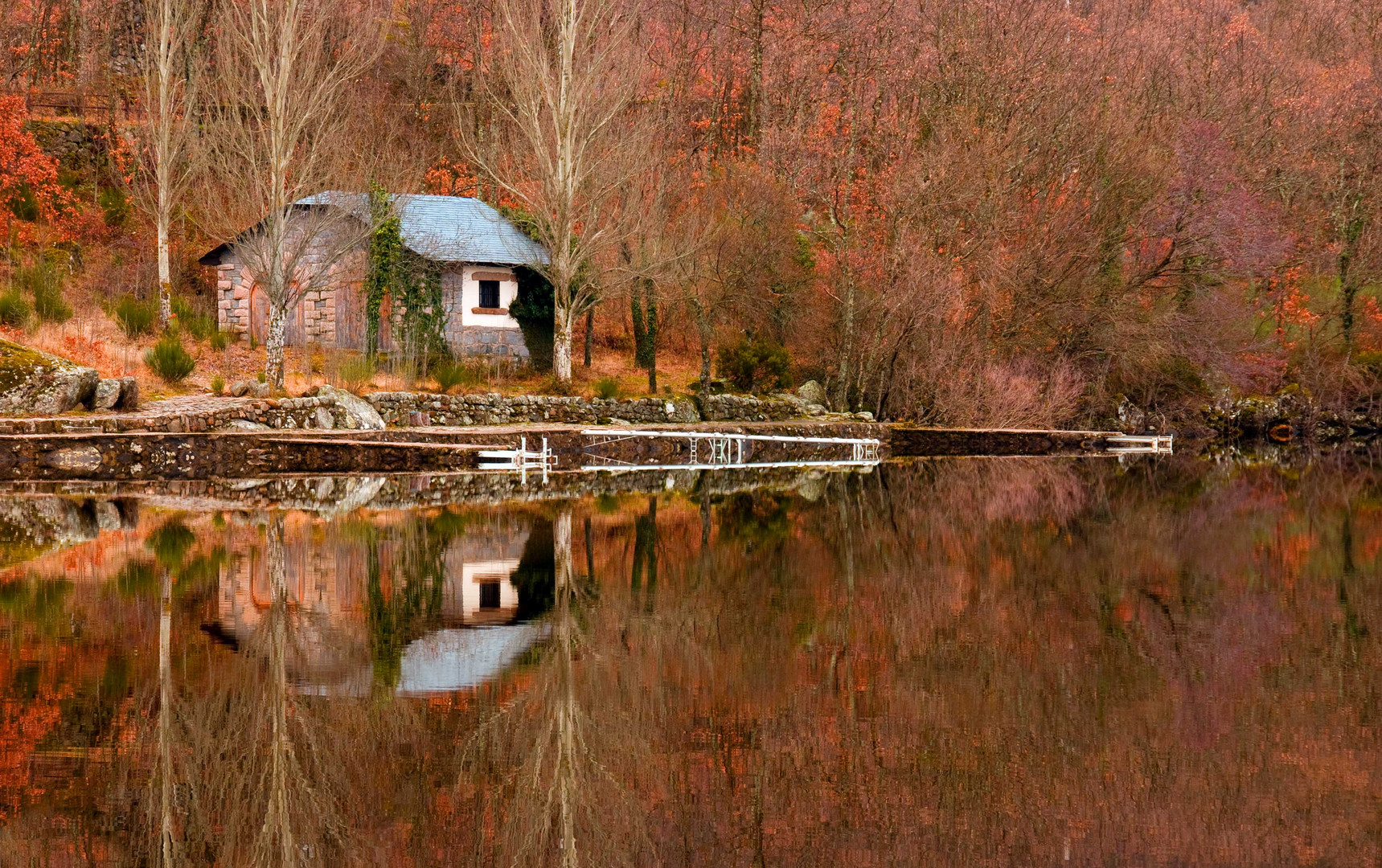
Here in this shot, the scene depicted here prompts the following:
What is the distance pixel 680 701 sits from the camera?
7.61 m

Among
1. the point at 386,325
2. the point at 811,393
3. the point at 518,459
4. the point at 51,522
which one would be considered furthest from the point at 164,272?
the point at 51,522

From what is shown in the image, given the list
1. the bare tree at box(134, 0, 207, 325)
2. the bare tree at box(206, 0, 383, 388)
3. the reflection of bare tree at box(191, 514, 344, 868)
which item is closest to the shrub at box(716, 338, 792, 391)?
the bare tree at box(206, 0, 383, 388)

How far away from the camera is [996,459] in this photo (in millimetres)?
32406

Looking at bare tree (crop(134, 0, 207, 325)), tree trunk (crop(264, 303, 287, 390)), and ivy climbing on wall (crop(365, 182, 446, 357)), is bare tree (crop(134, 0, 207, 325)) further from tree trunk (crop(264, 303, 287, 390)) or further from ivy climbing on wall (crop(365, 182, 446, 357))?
tree trunk (crop(264, 303, 287, 390))

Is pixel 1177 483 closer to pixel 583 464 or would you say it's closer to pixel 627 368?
pixel 583 464

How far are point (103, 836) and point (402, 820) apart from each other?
115 centimetres

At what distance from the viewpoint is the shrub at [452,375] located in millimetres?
31094

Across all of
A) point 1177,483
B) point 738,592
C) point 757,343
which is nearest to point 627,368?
point 757,343

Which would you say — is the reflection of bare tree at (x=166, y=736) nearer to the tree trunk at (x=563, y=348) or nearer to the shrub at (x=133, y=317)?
the tree trunk at (x=563, y=348)

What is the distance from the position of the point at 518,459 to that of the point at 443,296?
10750 mm

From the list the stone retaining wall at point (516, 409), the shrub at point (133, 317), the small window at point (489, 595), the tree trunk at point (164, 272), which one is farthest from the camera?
the tree trunk at point (164, 272)

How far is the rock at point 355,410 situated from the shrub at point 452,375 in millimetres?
3312

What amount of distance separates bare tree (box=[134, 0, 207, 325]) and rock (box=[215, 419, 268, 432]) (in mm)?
8889

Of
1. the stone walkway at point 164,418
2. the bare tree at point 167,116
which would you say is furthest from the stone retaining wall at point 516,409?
the bare tree at point 167,116
